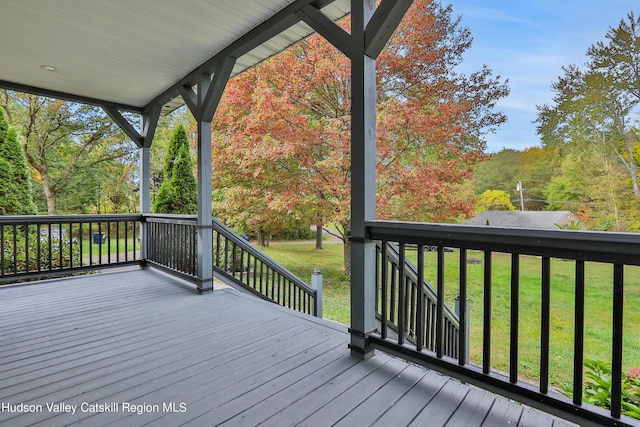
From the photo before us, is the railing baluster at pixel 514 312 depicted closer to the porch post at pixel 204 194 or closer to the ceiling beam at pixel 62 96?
the porch post at pixel 204 194

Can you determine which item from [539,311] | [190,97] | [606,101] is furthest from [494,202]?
[190,97]

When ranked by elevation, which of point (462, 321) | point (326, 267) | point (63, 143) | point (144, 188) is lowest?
point (326, 267)

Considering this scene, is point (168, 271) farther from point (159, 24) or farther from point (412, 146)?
point (412, 146)

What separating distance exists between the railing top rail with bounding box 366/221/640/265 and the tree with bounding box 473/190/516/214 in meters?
4.22

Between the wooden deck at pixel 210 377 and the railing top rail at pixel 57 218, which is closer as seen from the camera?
the wooden deck at pixel 210 377

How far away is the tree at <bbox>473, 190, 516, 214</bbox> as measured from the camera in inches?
222

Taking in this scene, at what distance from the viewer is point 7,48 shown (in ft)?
10.8

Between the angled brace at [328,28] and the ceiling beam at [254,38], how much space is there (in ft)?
0.21

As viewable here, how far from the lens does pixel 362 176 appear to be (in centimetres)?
223

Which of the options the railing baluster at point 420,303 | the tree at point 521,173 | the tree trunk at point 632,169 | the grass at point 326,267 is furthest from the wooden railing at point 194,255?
the tree trunk at point 632,169

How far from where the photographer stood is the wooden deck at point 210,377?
161cm

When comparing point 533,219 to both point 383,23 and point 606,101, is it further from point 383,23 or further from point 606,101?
point 383,23

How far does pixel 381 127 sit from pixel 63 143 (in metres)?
9.64

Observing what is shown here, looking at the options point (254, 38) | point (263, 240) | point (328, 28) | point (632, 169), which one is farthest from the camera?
point (263, 240)
